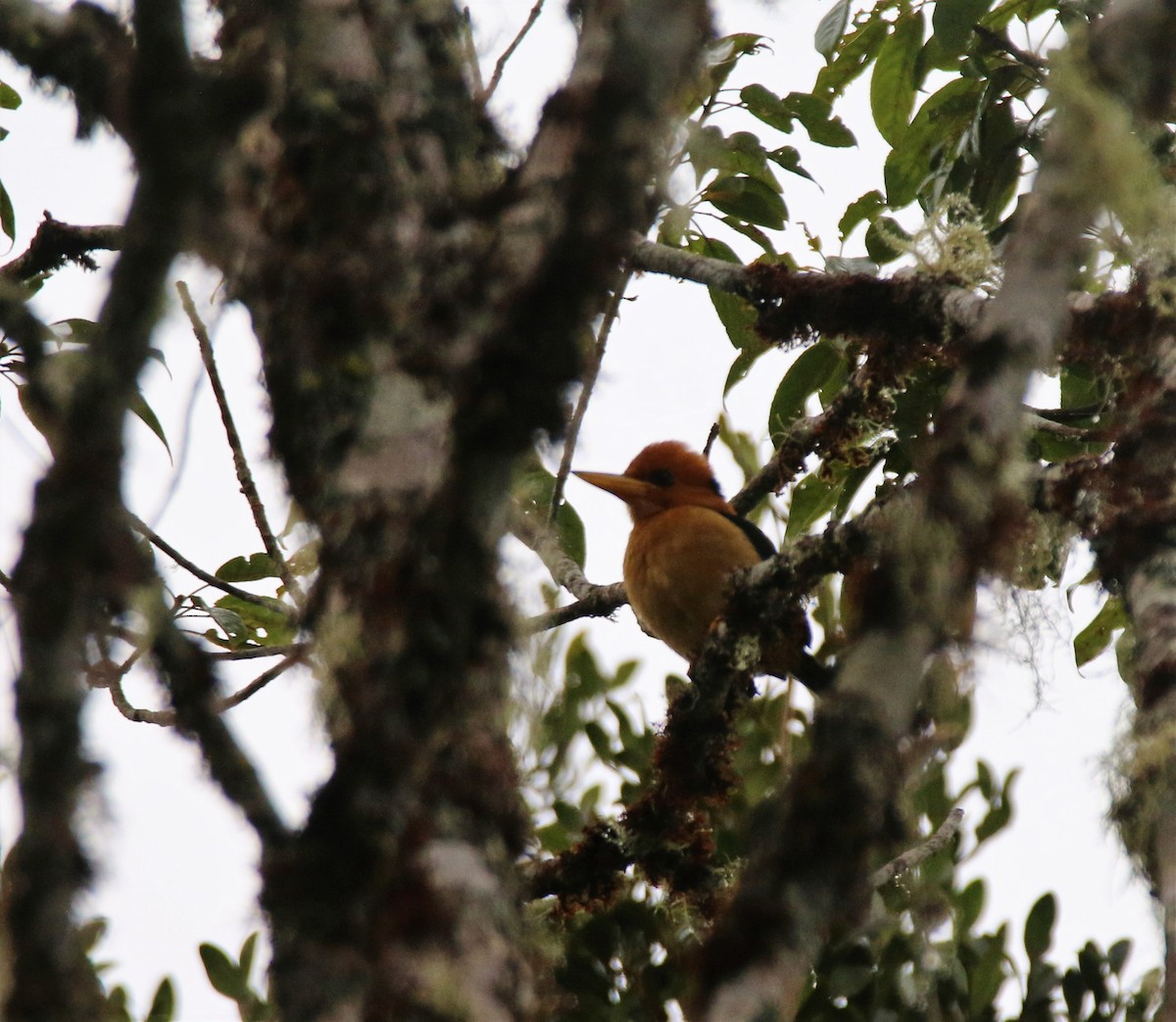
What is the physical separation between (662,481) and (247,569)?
225 cm

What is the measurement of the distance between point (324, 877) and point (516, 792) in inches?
10.7

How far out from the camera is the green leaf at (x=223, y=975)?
3.61 metres

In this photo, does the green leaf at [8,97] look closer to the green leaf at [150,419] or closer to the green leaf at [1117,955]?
the green leaf at [150,419]

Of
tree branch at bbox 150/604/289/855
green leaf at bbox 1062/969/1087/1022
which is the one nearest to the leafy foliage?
green leaf at bbox 1062/969/1087/1022

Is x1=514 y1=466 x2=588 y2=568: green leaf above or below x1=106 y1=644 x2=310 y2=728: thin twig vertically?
above

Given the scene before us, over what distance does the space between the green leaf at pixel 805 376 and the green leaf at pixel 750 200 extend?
0.52 metres

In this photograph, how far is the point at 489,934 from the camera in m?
1.47

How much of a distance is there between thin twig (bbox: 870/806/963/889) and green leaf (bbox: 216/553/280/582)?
6.36ft

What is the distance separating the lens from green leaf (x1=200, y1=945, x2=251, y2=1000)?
3611 mm

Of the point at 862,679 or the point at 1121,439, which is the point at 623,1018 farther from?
the point at 862,679

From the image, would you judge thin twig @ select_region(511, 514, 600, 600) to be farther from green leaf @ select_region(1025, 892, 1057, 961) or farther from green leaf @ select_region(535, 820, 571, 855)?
green leaf @ select_region(1025, 892, 1057, 961)

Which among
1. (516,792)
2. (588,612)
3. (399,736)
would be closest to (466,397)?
(399,736)

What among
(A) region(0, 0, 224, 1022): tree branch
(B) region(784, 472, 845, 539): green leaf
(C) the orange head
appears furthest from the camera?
(C) the orange head

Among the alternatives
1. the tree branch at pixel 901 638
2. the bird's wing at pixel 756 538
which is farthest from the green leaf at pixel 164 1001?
the tree branch at pixel 901 638
